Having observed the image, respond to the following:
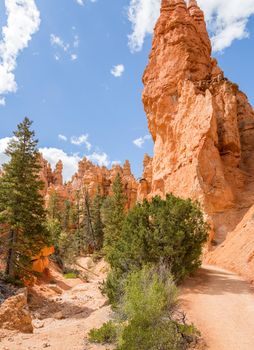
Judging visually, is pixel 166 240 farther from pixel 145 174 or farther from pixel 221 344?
pixel 145 174

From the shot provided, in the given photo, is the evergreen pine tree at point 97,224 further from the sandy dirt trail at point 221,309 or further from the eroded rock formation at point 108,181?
the sandy dirt trail at point 221,309

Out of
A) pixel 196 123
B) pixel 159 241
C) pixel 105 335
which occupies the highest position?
pixel 196 123

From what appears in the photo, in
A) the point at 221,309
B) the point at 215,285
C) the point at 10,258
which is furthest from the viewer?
the point at 10,258

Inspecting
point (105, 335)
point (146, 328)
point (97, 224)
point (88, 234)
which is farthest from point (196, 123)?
point (88, 234)

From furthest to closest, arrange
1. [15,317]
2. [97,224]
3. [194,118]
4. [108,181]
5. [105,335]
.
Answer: [108,181] → [97,224] → [194,118] → [15,317] → [105,335]

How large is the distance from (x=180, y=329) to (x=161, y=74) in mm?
35707

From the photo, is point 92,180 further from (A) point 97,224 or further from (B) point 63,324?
(B) point 63,324

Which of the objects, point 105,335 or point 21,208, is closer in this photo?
point 105,335

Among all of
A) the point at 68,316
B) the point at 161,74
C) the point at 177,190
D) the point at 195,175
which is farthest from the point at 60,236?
the point at 161,74

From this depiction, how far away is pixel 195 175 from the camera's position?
93.1 ft

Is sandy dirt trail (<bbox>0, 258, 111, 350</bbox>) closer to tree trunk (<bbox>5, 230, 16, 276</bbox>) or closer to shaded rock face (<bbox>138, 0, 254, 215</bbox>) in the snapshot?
tree trunk (<bbox>5, 230, 16, 276</bbox>)

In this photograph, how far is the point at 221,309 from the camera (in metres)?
9.73

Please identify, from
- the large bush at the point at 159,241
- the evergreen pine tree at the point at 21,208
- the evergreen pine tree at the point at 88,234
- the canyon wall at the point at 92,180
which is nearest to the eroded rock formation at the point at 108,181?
the canyon wall at the point at 92,180

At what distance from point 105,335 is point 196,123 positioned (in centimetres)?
2606
